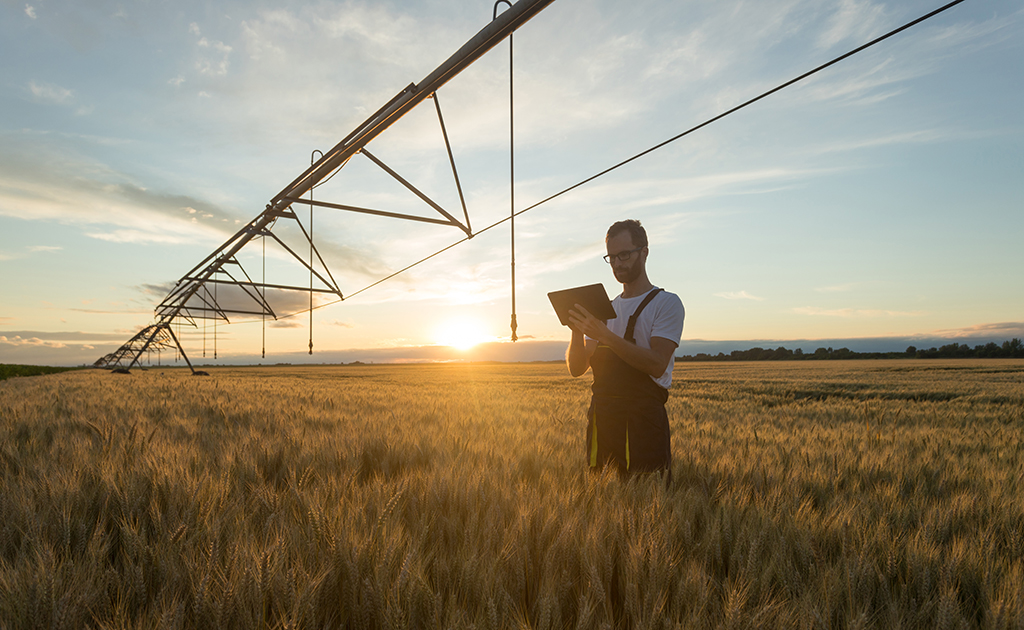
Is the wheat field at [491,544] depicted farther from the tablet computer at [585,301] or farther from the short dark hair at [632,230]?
the short dark hair at [632,230]

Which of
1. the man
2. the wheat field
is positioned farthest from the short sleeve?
the wheat field

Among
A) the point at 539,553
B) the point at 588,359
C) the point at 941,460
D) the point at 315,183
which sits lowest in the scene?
the point at 941,460

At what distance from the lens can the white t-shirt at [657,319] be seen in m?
3.22

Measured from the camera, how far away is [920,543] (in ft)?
6.91

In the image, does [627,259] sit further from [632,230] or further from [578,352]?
[578,352]

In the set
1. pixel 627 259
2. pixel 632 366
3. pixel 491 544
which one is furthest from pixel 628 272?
pixel 491 544

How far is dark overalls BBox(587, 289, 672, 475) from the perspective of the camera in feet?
10.8

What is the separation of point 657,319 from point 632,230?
0.70 metres

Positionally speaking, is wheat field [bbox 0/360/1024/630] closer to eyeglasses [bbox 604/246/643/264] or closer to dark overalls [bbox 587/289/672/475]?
dark overalls [bbox 587/289/672/475]

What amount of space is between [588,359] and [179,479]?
2894mm

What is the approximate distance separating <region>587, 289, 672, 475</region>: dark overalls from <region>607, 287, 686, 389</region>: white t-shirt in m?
0.05

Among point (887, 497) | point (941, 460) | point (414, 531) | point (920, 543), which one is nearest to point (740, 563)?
point (920, 543)

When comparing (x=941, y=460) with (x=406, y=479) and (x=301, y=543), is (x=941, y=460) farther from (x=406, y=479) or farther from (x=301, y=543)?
(x=301, y=543)

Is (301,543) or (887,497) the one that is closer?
(301,543)
